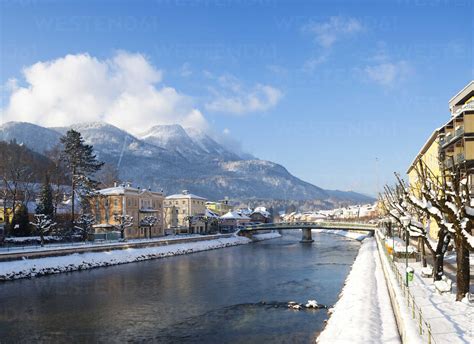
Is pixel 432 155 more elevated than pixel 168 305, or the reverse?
pixel 432 155

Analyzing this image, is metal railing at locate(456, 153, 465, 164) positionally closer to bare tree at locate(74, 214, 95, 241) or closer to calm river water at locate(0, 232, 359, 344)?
calm river water at locate(0, 232, 359, 344)

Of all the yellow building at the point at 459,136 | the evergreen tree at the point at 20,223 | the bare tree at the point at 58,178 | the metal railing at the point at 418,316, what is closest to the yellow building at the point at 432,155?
the yellow building at the point at 459,136

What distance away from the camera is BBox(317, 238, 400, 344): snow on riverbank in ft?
62.3

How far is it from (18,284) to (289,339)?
2956cm

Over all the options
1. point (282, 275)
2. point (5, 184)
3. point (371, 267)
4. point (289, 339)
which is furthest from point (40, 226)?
point (289, 339)

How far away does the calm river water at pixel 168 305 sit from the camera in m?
23.6

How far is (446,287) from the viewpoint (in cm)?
2380

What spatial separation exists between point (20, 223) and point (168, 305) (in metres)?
40.3

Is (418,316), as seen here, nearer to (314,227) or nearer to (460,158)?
(460,158)

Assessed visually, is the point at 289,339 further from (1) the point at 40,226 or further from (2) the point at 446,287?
(1) the point at 40,226

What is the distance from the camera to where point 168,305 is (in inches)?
1228

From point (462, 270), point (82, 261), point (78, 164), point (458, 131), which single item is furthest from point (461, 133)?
point (78, 164)

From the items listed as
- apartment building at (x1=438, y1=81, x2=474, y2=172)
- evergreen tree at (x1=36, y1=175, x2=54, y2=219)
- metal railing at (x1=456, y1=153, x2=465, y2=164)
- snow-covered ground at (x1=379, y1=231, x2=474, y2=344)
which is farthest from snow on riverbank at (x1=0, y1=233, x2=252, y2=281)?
metal railing at (x1=456, y1=153, x2=465, y2=164)

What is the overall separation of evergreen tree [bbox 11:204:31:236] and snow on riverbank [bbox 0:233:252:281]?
493 inches
